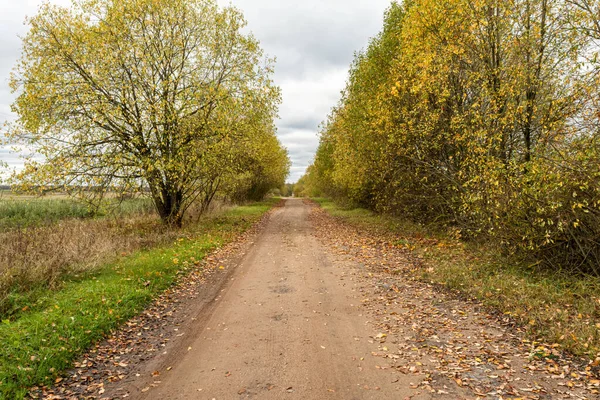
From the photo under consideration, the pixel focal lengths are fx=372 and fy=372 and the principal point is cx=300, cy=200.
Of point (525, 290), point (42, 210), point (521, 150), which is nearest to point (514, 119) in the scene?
point (521, 150)

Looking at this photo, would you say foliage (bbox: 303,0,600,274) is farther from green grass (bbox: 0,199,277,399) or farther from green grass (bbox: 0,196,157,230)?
green grass (bbox: 0,196,157,230)

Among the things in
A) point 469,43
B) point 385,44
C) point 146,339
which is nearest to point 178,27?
point 385,44

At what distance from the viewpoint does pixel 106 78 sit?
1502cm

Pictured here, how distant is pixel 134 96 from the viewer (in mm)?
15711

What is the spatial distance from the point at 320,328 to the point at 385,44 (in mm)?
17284

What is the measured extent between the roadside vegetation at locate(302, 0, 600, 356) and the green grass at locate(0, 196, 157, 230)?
1426 centimetres

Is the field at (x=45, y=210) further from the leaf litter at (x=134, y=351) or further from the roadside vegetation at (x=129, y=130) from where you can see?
the leaf litter at (x=134, y=351)

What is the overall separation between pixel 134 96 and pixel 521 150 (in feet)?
47.5

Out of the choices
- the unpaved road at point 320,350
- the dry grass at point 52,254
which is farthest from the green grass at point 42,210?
the unpaved road at point 320,350

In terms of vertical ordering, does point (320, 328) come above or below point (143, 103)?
below

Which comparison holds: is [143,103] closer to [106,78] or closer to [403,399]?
[106,78]

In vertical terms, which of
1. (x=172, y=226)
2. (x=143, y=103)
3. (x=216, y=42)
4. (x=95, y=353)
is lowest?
(x=95, y=353)

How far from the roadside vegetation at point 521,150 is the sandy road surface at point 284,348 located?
3.07 metres

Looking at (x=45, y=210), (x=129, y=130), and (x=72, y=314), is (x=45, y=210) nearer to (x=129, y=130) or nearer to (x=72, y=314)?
(x=129, y=130)
